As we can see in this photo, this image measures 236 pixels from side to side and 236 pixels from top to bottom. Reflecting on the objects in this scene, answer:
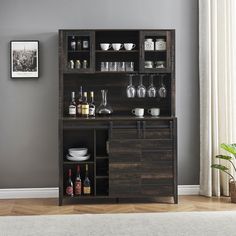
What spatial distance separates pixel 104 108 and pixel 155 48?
2.87 ft

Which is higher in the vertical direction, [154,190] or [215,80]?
[215,80]

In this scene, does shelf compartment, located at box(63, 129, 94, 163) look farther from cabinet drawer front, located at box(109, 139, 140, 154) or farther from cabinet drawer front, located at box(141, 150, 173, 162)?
cabinet drawer front, located at box(141, 150, 173, 162)

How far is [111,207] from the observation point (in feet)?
15.6

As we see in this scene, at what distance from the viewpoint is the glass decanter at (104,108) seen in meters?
5.14

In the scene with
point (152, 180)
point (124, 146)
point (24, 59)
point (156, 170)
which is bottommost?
point (152, 180)

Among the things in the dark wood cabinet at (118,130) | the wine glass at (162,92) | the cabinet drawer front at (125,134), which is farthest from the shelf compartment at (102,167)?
the wine glass at (162,92)

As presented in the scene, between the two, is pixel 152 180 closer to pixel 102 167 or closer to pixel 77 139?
pixel 102 167

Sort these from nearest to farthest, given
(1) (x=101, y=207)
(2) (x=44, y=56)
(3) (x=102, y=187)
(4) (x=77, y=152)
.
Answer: (1) (x=101, y=207), (4) (x=77, y=152), (3) (x=102, y=187), (2) (x=44, y=56)

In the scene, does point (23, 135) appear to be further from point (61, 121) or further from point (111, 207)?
point (111, 207)

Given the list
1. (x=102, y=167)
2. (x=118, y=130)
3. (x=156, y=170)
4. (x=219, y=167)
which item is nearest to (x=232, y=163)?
(x=219, y=167)

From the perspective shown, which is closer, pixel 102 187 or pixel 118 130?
pixel 118 130

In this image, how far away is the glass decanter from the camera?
5141mm

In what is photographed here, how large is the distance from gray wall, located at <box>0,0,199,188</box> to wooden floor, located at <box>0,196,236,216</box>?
1.12 ft

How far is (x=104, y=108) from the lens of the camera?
16.9ft
